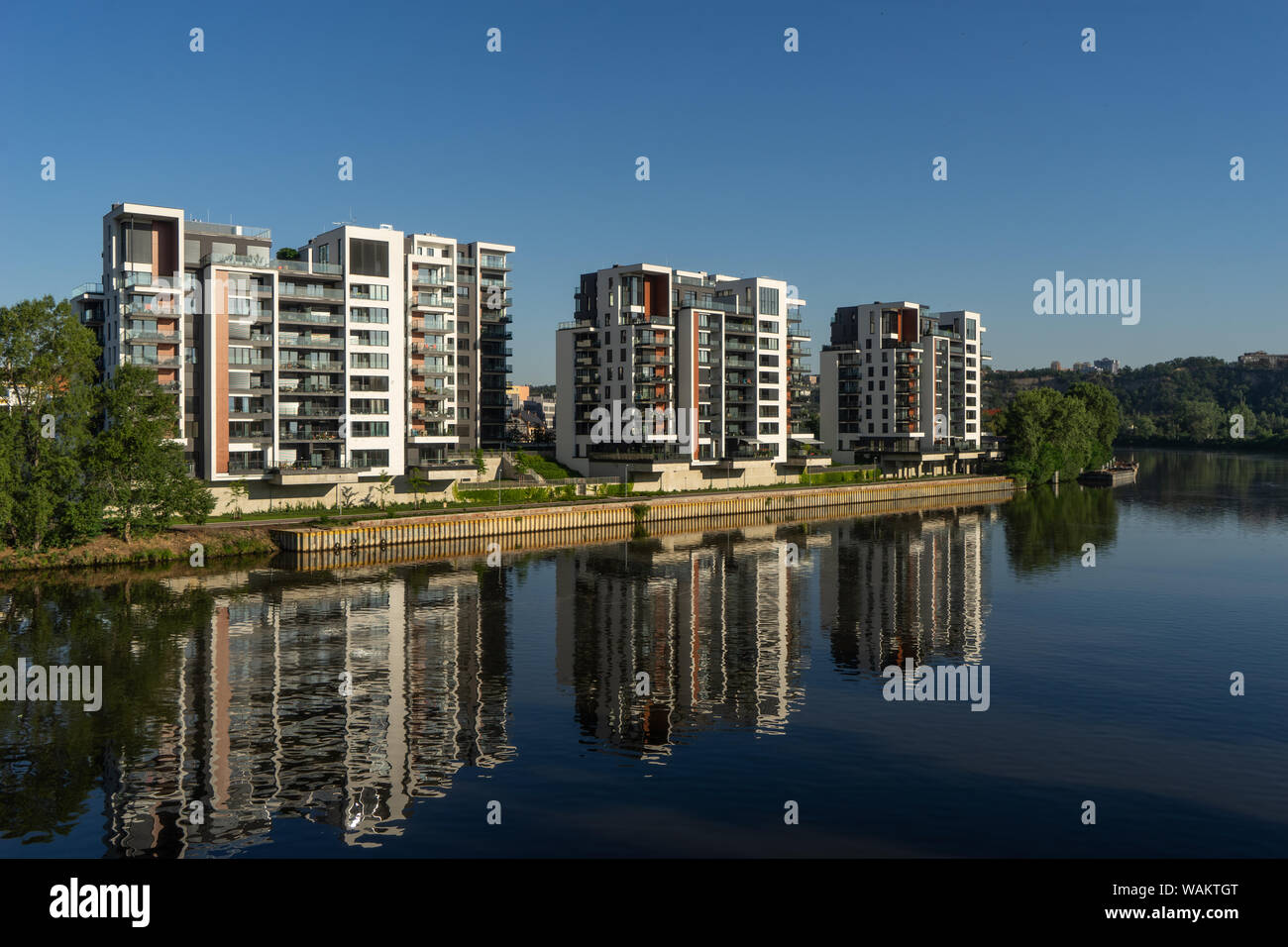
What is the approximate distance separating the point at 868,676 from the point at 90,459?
66997 mm

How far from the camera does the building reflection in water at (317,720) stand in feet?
109

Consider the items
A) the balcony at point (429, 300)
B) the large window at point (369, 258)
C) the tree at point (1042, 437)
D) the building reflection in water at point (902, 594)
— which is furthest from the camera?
the tree at point (1042, 437)

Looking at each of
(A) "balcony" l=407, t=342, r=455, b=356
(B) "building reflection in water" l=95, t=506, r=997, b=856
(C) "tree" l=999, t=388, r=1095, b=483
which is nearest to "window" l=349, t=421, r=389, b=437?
(A) "balcony" l=407, t=342, r=455, b=356

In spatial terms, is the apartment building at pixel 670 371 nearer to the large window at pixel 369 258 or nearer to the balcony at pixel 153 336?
the large window at pixel 369 258

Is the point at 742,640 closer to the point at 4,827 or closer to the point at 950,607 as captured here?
the point at 950,607

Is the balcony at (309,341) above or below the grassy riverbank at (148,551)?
above

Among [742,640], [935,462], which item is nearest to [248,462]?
[742,640]

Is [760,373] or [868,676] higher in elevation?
[760,373]

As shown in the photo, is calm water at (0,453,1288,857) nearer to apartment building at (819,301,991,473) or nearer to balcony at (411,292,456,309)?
balcony at (411,292,456,309)

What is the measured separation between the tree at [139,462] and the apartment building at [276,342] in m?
7.67

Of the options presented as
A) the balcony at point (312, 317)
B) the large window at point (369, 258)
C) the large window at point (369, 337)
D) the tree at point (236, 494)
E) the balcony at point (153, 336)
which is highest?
the large window at point (369, 258)

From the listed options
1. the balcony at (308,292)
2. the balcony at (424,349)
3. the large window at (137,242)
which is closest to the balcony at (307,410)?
the balcony at (308,292)
